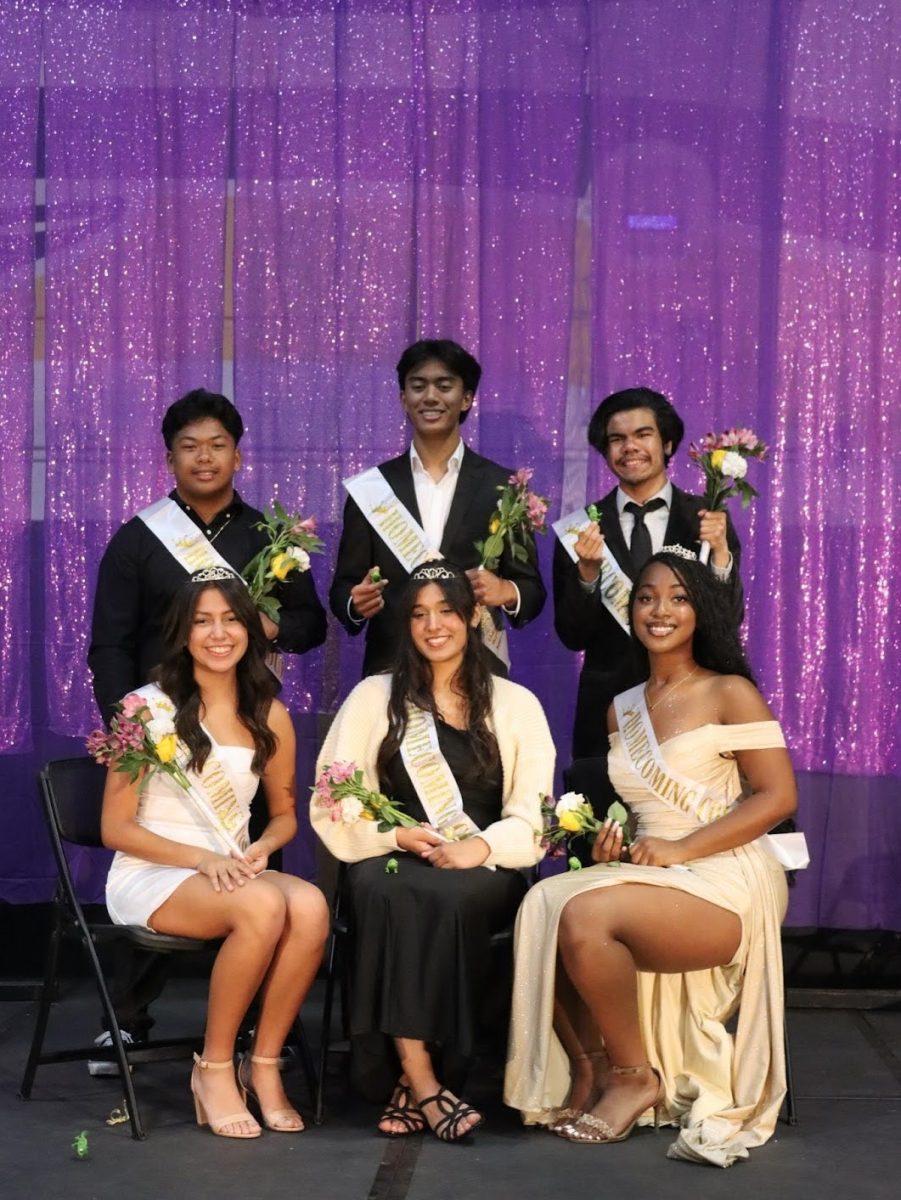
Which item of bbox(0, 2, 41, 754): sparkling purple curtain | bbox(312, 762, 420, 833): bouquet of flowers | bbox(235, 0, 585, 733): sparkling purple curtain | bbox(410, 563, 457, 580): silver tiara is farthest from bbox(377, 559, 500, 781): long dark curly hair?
bbox(0, 2, 41, 754): sparkling purple curtain

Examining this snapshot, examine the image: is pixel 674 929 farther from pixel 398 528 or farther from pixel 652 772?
pixel 398 528

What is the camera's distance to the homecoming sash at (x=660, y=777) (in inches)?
150

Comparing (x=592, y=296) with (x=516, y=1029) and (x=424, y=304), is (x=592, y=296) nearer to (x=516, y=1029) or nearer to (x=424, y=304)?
(x=424, y=304)

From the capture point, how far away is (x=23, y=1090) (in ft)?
12.9

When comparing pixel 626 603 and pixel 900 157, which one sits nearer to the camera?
pixel 626 603

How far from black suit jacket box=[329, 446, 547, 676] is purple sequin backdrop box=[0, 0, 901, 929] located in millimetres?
470

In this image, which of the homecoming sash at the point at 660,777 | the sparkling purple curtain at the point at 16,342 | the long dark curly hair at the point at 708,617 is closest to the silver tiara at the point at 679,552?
the long dark curly hair at the point at 708,617

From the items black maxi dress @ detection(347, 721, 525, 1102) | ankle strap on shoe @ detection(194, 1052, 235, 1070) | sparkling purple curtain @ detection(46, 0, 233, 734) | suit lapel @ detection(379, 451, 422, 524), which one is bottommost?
ankle strap on shoe @ detection(194, 1052, 235, 1070)

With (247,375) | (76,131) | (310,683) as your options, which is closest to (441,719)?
(310,683)

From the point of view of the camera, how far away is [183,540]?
14.1 ft

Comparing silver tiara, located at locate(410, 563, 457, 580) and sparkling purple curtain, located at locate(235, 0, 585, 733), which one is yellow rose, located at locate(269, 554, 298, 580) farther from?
sparkling purple curtain, located at locate(235, 0, 585, 733)

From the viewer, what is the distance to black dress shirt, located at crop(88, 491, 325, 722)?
4.28 meters

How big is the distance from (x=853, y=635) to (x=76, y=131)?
2440mm

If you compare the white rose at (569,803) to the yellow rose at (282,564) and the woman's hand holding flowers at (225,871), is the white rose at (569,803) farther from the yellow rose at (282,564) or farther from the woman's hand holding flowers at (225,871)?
the yellow rose at (282,564)
